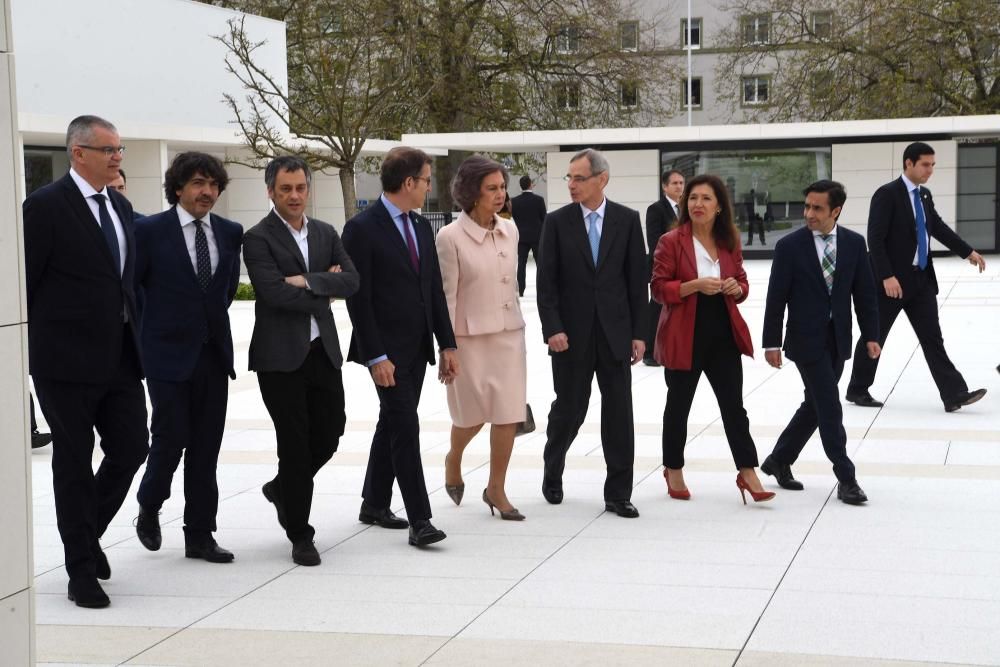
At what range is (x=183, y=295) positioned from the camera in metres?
6.02

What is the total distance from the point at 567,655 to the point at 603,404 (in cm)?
265

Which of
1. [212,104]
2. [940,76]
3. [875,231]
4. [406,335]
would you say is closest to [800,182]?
[940,76]

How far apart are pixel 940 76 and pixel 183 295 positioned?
112 feet

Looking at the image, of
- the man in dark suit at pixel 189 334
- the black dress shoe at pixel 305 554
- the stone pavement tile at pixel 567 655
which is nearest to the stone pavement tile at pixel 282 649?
the stone pavement tile at pixel 567 655

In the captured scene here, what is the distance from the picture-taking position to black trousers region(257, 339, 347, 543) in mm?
6113

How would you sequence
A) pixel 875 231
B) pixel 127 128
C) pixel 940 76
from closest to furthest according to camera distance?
pixel 875 231 < pixel 127 128 < pixel 940 76

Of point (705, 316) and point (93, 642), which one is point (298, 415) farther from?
point (705, 316)

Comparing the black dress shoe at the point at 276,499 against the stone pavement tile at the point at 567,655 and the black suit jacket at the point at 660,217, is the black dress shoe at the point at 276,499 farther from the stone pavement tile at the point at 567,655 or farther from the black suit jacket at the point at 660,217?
the black suit jacket at the point at 660,217

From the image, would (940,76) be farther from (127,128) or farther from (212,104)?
(127,128)

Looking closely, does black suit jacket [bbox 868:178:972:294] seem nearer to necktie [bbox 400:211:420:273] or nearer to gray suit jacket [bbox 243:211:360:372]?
necktie [bbox 400:211:420:273]

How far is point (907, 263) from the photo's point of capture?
412 inches

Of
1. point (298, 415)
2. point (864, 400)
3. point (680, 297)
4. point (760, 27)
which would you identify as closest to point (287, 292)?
point (298, 415)

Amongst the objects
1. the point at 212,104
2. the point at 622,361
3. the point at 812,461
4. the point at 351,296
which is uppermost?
the point at 212,104

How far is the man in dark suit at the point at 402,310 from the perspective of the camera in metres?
6.34
